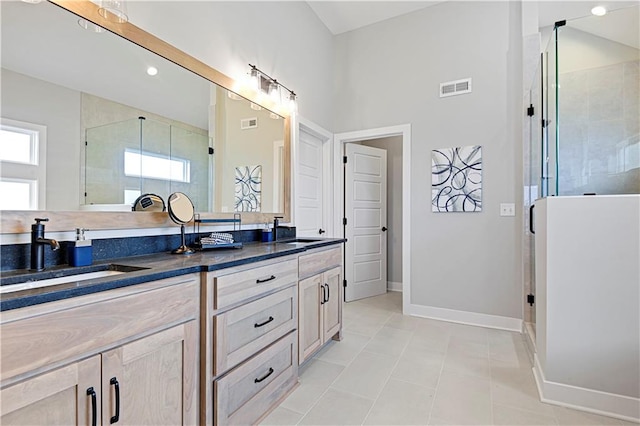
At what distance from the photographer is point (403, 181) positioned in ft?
11.9

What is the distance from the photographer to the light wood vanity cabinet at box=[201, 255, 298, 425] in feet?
4.60

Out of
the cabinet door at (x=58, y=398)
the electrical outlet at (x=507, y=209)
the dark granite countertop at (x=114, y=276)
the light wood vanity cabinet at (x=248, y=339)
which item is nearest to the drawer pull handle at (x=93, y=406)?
the cabinet door at (x=58, y=398)

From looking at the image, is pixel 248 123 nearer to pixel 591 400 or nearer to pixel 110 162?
pixel 110 162

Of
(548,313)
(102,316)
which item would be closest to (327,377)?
(548,313)

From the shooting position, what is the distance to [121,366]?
41.9 inches

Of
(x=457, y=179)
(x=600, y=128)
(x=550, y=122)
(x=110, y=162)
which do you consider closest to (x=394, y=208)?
(x=457, y=179)

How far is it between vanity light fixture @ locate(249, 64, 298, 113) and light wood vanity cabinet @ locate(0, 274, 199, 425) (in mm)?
1895

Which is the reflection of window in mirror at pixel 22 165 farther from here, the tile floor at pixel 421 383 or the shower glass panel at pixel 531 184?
the shower glass panel at pixel 531 184

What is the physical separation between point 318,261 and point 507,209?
211 centimetres

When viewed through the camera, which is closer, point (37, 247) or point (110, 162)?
point (37, 247)

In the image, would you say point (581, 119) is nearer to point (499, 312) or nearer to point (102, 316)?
point (499, 312)

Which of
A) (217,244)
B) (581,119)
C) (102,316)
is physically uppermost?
(581,119)

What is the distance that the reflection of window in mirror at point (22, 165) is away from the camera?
4.01 ft

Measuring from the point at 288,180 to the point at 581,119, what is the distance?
2.48 m
